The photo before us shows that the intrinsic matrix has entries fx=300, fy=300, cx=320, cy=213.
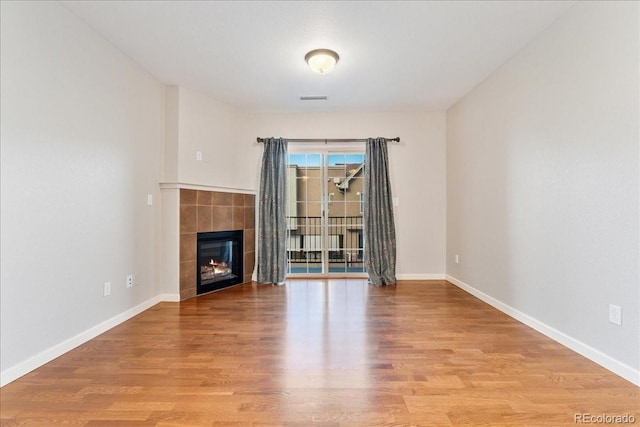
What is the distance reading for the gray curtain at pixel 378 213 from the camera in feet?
14.8

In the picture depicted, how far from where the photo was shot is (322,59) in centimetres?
291

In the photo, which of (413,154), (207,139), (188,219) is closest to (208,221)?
(188,219)

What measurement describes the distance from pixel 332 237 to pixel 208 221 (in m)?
1.93

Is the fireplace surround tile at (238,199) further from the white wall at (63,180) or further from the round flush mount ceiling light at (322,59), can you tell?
the round flush mount ceiling light at (322,59)

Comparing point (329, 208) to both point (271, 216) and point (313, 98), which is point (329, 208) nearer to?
point (271, 216)

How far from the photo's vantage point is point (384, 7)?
2.30 meters

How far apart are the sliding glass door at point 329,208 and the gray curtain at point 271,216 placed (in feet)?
1.09

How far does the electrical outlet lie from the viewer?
1.94 m

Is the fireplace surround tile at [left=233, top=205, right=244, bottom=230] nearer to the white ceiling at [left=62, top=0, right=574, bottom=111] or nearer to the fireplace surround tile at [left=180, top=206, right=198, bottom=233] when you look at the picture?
the fireplace surround tile at [left=180, top=206, right=198, bottom=233]


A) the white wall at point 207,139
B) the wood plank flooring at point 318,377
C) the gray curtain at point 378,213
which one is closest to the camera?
the wood plank flooring at point 318,377

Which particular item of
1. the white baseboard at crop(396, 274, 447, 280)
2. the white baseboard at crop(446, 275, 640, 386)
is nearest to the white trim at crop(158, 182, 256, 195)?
the white baseboard at crop(396, 274, 447, 280)

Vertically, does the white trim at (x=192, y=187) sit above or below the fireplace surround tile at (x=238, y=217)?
above

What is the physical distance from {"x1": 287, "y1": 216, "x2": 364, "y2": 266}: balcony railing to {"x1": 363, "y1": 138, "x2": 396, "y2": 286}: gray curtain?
369 millimetres

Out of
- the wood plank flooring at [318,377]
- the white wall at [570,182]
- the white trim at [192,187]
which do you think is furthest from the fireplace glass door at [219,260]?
the white wall at [570,182]
